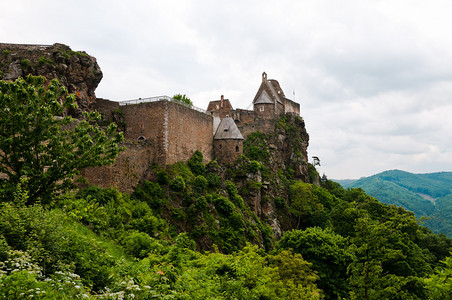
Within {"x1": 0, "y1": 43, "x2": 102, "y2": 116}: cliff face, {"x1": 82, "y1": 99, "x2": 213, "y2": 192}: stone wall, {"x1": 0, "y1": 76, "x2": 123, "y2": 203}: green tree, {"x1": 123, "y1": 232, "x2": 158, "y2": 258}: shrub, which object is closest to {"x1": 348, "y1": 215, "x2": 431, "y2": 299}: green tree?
{"x1": 123, "y1": 232, "x2": 158, "y2": 258}: shrub

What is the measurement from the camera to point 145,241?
65.3ft

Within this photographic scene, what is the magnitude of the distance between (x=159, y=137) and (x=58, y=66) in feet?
38.9

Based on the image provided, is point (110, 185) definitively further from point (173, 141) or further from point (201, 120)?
point (201, 120)

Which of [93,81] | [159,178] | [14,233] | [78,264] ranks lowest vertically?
[78,264]

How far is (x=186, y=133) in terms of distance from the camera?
140 ft

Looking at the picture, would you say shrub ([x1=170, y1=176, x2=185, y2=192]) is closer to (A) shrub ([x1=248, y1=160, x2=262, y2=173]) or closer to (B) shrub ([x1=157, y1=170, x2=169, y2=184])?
(B) shrub ([x1=157, y1=170, x2=169, y2=184])

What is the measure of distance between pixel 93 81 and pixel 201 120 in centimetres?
1357

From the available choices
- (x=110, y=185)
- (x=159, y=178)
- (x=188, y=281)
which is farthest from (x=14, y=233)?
(x=159, y=178)

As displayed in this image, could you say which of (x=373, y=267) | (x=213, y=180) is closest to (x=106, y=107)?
(x=213, y=180)

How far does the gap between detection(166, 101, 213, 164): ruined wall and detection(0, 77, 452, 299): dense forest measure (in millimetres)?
1400

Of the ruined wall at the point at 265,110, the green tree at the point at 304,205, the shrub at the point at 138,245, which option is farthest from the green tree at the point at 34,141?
the ruined wall at the point at 265,110

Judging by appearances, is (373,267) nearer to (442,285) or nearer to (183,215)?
(442,285)

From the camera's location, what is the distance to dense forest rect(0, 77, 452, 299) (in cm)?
1185

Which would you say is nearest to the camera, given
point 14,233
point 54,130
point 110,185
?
point 14,233
